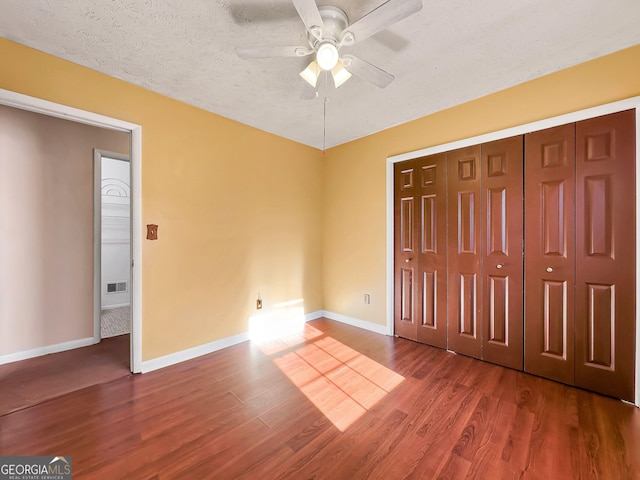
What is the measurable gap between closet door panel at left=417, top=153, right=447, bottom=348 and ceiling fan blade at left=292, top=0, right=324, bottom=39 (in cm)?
198

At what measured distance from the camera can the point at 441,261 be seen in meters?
2.92

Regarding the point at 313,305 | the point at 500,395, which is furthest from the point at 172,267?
the point at 500,395

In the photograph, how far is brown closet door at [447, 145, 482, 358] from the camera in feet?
8.75

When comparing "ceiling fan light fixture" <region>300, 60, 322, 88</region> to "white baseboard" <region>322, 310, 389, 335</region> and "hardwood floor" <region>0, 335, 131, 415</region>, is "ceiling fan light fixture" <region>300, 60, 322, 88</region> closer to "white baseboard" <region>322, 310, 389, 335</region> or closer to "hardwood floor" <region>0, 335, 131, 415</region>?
"white baseboard" <region>322, 310, 389, 335</region>

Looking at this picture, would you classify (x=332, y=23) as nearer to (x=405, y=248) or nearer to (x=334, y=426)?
(x=405, y=248)

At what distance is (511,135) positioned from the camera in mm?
2449

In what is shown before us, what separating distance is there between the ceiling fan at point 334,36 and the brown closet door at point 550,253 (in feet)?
5.29

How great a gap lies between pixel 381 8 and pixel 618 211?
2245mm

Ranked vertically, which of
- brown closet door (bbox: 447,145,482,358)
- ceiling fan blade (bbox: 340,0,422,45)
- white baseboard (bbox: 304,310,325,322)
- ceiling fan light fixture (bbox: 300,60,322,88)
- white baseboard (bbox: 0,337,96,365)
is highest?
ceiling fan light fixture (bbox: 300,60,322,88)

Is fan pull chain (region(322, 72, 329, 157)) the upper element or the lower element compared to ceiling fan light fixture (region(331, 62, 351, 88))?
upper

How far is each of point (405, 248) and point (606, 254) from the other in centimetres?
166

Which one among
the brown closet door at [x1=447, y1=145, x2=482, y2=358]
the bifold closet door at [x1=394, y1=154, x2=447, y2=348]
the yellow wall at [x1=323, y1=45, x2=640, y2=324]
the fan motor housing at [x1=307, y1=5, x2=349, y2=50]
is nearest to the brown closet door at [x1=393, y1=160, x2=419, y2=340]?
the bifold closet door at [x1=394, y1=154, x2=447, y2=348]

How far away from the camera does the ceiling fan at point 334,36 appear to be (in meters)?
1.29

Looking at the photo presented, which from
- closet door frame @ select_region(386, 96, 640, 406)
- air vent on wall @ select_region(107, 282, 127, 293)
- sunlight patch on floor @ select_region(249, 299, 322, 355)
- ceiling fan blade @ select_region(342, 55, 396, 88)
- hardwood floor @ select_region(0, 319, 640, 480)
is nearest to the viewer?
hardwood floor @ select_region(0, 319, 640, 480)
